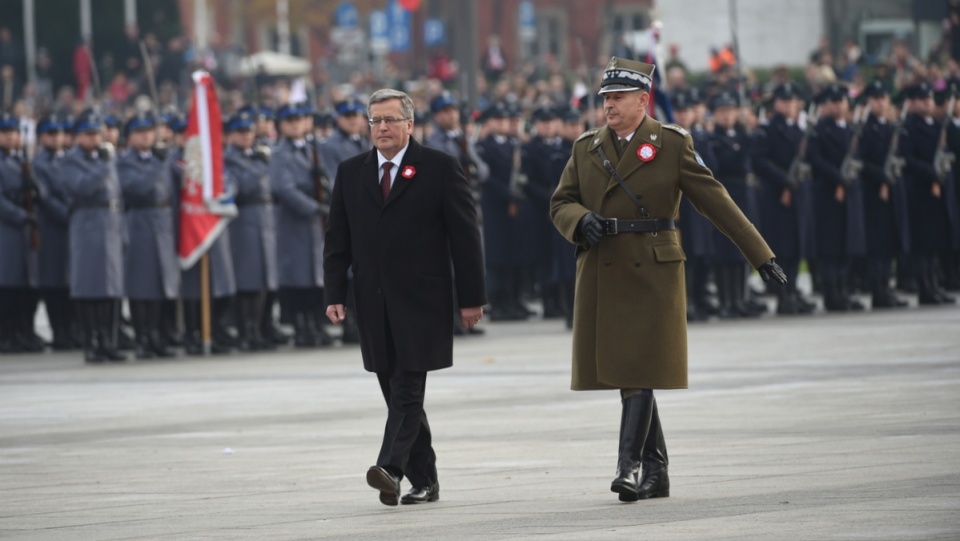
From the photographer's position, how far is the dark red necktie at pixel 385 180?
9.75 metres

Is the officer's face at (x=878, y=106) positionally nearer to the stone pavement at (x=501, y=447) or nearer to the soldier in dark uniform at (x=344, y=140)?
the stone pavement at (x=501, y=447)

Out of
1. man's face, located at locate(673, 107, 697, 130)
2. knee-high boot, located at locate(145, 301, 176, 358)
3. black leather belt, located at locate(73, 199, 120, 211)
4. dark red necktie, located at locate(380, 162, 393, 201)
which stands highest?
dark red necktie, located at locate(380, 162, 393, 201)

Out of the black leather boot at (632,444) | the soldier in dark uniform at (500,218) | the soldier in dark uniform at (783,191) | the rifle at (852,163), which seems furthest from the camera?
the soldier in dark uniform at (500,218)

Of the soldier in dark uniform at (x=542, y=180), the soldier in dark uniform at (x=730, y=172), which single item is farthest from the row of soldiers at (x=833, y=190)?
the soldier in dark uniform at (x=542, y=180)

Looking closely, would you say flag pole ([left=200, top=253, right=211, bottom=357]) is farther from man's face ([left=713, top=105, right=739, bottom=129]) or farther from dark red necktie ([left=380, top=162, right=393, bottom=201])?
dark red necktie ([left=380, top=162, right=393, bottom=201])

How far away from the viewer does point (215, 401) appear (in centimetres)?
1466

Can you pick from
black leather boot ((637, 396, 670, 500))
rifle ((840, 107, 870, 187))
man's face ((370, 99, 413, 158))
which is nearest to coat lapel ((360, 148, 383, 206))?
man's face ((370, 99, 413, 158))

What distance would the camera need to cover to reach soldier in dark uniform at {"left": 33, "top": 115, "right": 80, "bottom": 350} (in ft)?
65.9

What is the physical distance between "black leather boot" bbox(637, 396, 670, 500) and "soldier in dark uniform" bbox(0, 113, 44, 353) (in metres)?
11.6

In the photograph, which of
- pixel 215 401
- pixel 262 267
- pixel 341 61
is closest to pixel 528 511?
pixel 215 401

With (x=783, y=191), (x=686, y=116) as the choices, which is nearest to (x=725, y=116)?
(x=686, y=116)

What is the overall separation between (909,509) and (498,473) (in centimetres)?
253

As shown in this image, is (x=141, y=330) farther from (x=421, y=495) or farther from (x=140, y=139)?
(x=421, y=495)

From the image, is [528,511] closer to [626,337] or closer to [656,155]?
[626,337]
